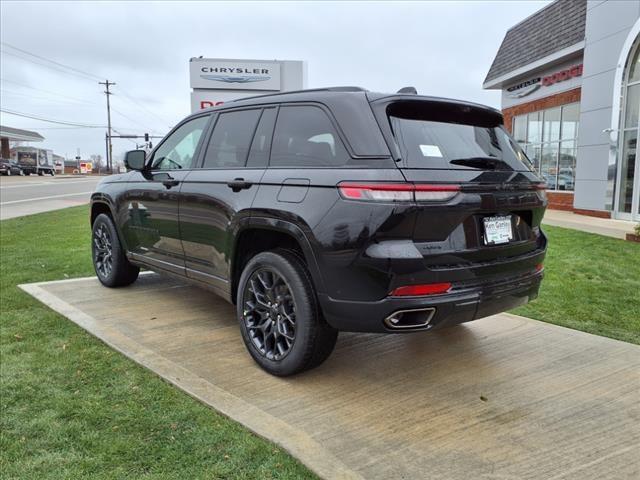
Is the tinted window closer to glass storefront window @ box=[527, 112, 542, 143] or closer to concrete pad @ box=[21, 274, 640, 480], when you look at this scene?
concrete pad @ box=[21, 274, 640, 480]

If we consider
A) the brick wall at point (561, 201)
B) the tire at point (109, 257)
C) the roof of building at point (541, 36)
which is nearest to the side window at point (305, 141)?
the tire at point (109, 257)

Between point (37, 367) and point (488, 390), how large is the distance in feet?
9.68

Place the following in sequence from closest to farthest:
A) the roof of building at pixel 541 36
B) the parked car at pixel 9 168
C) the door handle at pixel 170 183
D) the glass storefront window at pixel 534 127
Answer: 1. the door handle at pixel 170 183
2. the roof of building at pixel 541 36
3. the glass storefront window at pixel 534 127
4. the parked car at pixel 9 168

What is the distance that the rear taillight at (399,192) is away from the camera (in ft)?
9.05

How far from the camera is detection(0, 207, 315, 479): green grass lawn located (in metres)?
2.44

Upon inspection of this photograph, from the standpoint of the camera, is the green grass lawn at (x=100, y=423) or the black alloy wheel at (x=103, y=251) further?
the black alloy wheel at (x=103, y=251)

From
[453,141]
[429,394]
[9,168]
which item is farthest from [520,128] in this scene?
[9,168]

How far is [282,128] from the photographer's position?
3.60m

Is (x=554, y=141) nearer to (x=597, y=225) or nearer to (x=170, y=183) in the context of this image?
(x=597, y=225)

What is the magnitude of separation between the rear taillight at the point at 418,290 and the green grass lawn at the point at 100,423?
0.99 meters

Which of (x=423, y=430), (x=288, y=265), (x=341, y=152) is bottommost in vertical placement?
(x=423, y=430)

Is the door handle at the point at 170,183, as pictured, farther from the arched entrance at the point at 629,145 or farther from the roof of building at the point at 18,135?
the roof of building at the point at 18,135

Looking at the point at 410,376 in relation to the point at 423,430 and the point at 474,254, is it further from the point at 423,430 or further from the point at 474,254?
the point at 474,254

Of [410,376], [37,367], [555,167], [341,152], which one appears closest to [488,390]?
[410,376]
